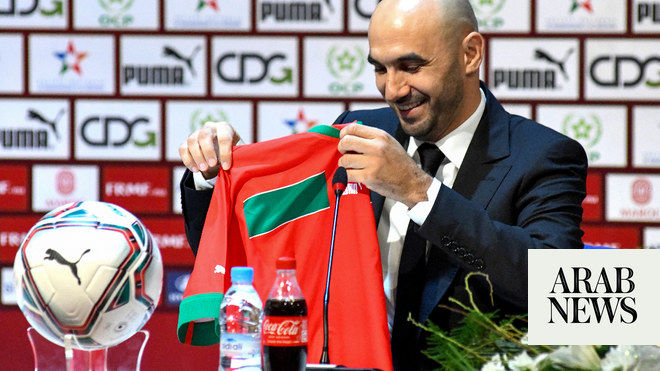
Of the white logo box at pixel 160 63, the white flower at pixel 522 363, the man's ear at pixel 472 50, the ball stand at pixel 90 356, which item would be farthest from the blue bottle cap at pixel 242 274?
the white logo box at pixel 160 63

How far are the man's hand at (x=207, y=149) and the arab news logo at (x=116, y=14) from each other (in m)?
2.09

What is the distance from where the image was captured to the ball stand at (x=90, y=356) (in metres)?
1.39

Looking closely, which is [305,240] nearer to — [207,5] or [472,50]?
[472,50]

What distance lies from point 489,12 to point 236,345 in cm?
266

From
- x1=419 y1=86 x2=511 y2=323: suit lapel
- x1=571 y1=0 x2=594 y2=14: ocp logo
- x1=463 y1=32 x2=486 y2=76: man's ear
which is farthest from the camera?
x1=571 y1=0 x2=594 y2=14: ocp logo

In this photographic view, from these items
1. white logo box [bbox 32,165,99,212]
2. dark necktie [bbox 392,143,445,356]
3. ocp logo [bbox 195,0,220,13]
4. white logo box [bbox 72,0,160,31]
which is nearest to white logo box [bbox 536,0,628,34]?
ocp logo [bbox 195,0,220,13]

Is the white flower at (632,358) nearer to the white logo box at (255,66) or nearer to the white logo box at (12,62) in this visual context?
the white logo box at (255,66)

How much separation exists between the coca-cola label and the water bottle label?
0.07 metres

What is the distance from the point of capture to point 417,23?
161 centimetres

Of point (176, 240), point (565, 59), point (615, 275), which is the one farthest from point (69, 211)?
point (565, 59)

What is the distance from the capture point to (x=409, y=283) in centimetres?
164

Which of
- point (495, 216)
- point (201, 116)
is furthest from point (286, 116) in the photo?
point (495, 216)

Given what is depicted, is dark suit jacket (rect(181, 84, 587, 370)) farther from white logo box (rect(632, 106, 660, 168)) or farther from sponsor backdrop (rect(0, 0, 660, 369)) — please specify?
white logo box (rect(632, 106, 660, 168))

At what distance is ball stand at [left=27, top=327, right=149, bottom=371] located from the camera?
4.57 feet
